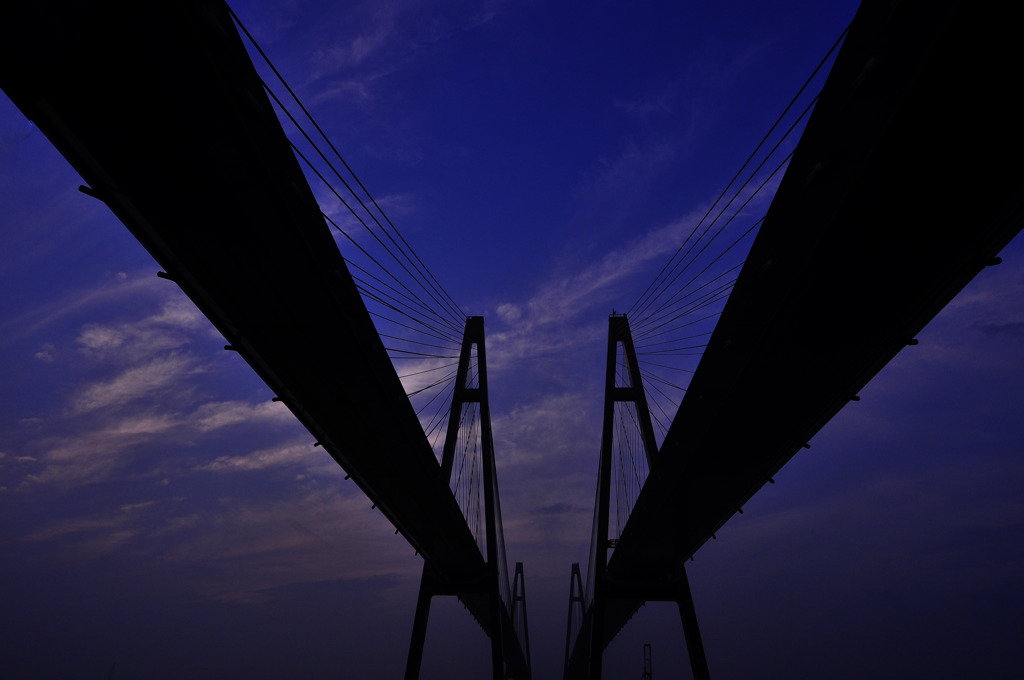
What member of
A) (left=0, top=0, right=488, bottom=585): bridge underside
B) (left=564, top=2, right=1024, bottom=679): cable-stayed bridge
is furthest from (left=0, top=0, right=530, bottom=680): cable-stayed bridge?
(left=564, top=2, right=1024, bottom=679): cable-stayed bridge

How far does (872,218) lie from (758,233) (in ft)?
5.88

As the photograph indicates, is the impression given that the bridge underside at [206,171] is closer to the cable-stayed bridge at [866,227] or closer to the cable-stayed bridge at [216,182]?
the cable-stayed bridge at [216,182]

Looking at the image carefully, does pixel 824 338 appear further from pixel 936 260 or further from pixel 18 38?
pixel 18 38

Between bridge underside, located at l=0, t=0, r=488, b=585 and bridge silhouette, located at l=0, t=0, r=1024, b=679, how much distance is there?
→ 0.03 m

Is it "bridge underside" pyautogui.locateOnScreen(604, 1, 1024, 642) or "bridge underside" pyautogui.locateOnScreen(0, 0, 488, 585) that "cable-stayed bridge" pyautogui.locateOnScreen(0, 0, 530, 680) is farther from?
"bridge underside" pyautogui.locateOnScreen(604, 1, 1024, 642)

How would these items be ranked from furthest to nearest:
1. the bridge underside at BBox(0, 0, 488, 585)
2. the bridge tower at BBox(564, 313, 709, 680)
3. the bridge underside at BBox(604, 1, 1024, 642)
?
1. the bridge tower at BBox(564, 313, 709, 680)
2. the bridge underside at BBox(604, 1, 1024, 642)
3. the bridge underside at BBox(0, 0, 488, 585)

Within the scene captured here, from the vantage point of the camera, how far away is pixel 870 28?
7613mm

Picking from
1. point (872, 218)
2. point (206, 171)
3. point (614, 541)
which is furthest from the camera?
point (614, 541)

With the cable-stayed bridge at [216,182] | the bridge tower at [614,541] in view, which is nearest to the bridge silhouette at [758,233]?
the cable-stayed bridge at [216,182]

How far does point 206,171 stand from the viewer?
9.03 meters

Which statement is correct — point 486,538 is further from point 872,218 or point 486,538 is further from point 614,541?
point 872,218

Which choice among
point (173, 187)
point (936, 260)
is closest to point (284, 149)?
point (173, 187)

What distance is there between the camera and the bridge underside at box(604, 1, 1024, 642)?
24.2 feet

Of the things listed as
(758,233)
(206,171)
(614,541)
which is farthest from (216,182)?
(614,541)
